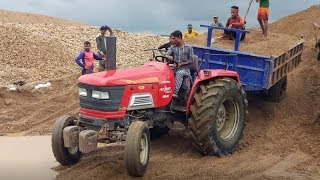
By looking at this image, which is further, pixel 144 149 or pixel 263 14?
pixel 263 14

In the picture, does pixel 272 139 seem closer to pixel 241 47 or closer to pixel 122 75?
pixel 241 47

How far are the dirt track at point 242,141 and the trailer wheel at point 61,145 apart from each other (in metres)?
0.15

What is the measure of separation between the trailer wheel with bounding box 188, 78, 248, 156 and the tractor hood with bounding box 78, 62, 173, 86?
0.64 m

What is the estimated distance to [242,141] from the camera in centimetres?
891

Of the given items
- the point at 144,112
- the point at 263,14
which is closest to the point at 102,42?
the point at 263,14

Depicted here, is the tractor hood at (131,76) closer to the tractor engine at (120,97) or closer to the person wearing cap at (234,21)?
the tractor engine at (120,97)

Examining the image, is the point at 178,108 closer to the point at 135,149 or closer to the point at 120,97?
the point at 120,97

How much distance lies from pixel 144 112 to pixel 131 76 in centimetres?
60

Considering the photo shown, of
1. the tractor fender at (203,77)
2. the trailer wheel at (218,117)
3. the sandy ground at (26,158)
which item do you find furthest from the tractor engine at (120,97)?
the sandy ground at (26,158)

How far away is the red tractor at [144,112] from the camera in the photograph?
7.00 m

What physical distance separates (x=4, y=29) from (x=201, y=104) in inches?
511

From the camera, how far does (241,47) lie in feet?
34.5

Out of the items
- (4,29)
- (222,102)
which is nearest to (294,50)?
(222,102)

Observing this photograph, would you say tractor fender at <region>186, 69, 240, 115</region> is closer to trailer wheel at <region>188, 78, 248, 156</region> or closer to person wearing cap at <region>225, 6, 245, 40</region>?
trailer wheel at <region>188, 78, 248, 156</region>
